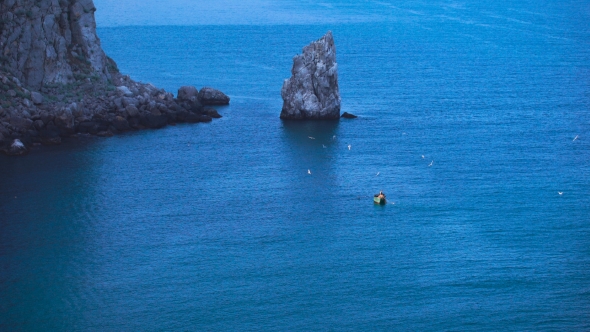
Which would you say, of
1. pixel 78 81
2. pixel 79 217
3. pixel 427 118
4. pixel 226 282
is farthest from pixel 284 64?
pixel 226 282

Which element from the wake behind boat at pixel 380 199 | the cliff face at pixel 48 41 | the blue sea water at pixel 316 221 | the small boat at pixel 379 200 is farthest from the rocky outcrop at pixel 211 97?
the small boat at pixel 379 200

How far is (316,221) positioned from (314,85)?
3536 cm

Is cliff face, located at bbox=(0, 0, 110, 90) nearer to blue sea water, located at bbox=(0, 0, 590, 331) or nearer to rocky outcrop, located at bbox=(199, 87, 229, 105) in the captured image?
blue sea water, located at bbox=(0, 0, 590, 331)

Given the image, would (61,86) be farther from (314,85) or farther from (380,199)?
(380,199)

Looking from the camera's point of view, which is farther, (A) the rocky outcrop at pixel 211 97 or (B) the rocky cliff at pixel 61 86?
(A) the rocky outcrop at pixel 211 97

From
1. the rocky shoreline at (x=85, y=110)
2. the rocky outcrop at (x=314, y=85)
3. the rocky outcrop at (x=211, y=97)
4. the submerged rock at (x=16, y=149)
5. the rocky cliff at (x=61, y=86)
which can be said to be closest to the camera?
the submerged rock at (x=16, y=149)

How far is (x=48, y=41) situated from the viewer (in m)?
99.1

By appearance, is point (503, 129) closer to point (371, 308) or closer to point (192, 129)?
point (192, 129)

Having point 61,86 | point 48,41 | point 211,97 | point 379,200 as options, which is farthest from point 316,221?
point 211,97

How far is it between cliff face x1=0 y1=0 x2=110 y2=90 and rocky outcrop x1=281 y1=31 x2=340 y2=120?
2369 centimetres

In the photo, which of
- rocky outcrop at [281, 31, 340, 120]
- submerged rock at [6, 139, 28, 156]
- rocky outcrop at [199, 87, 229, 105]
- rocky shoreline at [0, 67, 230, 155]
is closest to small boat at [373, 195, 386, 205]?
rocky outcrop at [281, 31, 340, 120]

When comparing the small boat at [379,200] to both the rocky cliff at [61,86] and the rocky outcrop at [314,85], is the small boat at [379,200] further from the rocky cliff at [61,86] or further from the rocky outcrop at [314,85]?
the rocky cliff at [61,86]

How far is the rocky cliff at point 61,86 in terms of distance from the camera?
9300 centimetres

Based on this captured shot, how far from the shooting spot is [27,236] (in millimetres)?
A: 68750
